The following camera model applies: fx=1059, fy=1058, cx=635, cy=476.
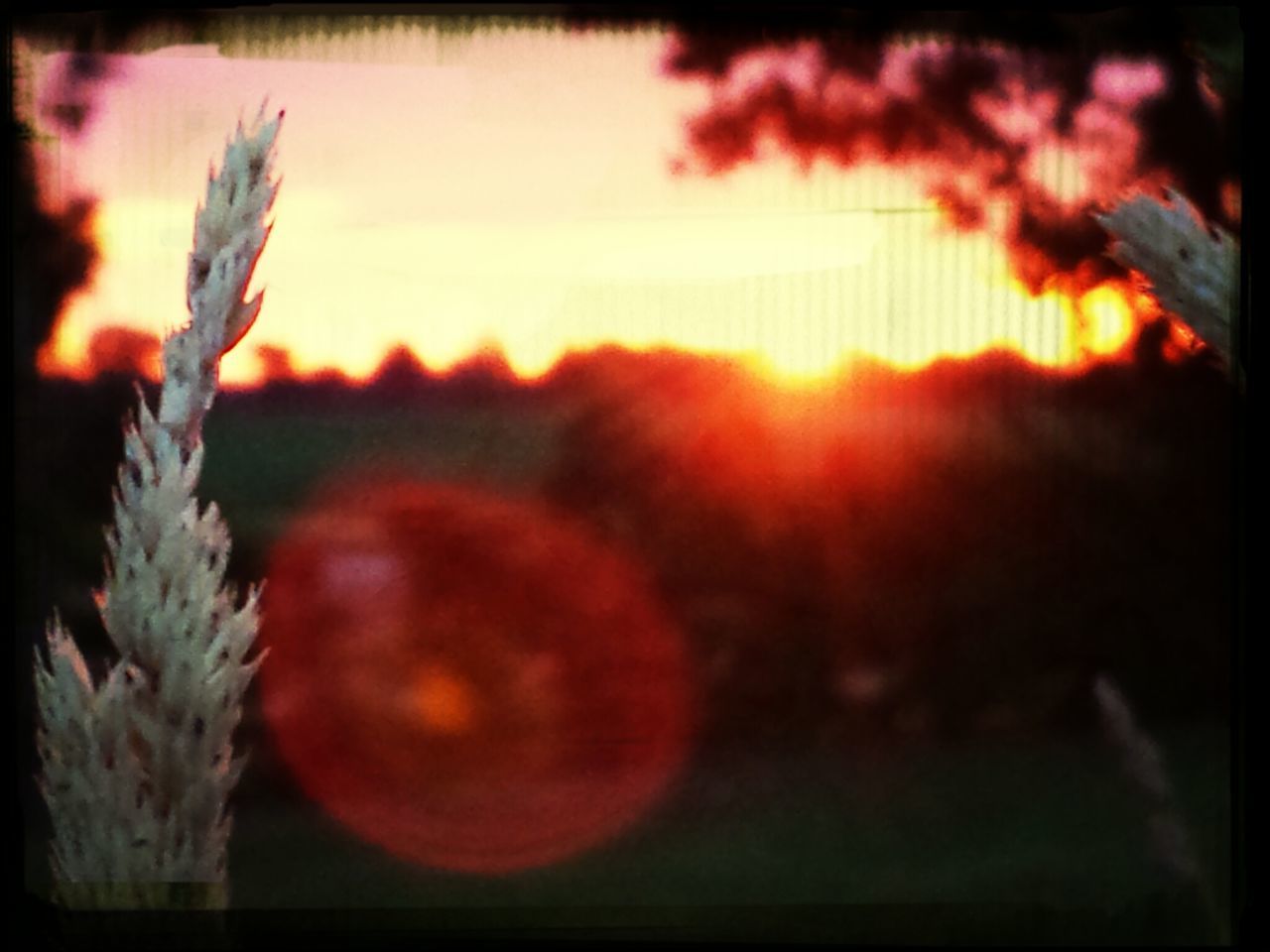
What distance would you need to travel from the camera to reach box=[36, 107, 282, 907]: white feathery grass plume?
2.39 metres

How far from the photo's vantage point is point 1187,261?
244cm

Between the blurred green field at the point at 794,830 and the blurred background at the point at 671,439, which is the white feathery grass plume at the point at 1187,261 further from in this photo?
the blurred green field at the point at 794,830

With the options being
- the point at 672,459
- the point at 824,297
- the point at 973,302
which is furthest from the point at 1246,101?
the point at 672,459

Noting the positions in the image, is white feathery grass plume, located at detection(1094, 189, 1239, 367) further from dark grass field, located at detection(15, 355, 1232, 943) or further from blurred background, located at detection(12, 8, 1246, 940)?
dark grass field, located at detection(15, 355, 1232, 943)

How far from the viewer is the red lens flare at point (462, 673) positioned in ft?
8.07

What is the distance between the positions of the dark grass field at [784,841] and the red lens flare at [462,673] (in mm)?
70

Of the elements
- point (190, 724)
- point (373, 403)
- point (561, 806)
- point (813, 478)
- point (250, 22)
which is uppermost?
point (250, 22)

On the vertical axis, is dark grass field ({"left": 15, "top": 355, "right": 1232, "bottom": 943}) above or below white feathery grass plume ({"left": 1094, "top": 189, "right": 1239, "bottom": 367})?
below

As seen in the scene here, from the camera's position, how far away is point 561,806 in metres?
2.48

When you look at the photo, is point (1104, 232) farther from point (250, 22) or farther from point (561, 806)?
point (250, 22)

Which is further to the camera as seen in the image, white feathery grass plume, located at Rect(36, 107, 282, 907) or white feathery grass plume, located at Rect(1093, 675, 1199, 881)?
white feathery grass plume, located at Rect(1093, 675, 1199, 881)

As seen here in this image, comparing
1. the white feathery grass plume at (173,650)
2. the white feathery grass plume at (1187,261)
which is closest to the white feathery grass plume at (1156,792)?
the white feathery grass plume at (1187,261)

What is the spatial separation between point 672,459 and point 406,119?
1.00 m

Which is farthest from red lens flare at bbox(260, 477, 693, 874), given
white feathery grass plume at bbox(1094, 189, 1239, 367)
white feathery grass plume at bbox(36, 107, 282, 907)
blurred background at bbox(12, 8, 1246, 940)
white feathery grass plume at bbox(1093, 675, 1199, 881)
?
white feathery grass plume at bbox(1094, 189, 1239, 367)
